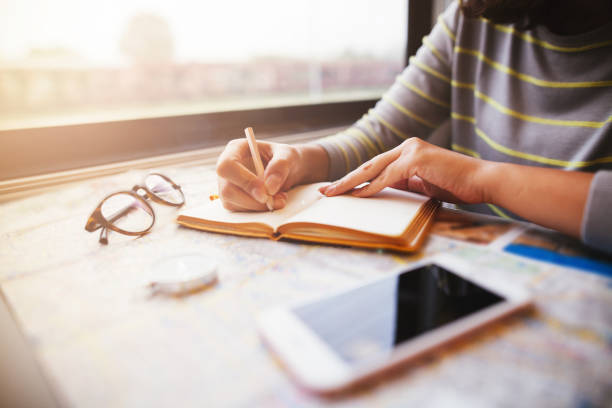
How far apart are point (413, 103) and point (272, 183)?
1.70 feet

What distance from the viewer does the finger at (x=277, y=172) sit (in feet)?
1.92

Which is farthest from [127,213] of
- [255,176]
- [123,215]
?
[255,176]

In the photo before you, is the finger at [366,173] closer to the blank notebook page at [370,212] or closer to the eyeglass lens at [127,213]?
the blank notebook page at [370,212]

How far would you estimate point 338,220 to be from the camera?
Result: 493 millimetres

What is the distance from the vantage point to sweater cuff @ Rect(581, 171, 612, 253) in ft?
1.36

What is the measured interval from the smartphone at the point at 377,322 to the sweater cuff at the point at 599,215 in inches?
6.9

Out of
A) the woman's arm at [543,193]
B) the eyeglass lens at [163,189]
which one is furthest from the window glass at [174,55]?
the woman's arm at [543,193]

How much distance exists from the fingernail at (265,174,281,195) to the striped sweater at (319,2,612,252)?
0.23 meters

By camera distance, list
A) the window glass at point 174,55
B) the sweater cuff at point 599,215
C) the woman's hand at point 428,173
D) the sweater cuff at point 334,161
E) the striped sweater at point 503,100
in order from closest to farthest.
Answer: the sweater cuff at point 599,215
the woman's hand at point 428,173
the striped sweater at point 503,100
the sweater cuff at point 334,161
the window glass at point 174,55

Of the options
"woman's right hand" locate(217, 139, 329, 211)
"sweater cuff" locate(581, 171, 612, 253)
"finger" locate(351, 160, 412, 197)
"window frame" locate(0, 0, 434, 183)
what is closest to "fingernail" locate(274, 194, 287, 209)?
"woman's right hand" locate(217, 139, 329, 211)

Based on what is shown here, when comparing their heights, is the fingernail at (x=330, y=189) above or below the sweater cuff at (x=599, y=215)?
below

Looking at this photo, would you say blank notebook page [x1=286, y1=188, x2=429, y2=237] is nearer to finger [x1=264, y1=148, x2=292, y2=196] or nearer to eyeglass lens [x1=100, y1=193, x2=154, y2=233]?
finger [x1=264, y1=148, x2=292, y2=196]

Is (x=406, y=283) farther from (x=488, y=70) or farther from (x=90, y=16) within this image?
(x=90, y=16)

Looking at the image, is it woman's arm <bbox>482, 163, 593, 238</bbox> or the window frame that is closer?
woman's arm <bbox>482, 163, 593, 238</bbox>
